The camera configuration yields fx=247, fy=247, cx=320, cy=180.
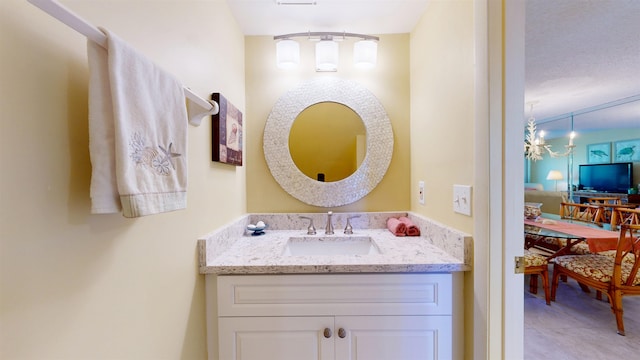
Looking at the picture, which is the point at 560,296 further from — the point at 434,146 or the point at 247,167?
the point at 247,167

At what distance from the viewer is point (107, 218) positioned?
589 millimetres

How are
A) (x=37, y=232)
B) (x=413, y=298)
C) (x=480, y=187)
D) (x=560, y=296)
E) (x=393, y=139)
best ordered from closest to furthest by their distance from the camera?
(x=37, y=232), (x=480, y=187), (x=413, y=298), (x=393, y=139), (x=560, y=296)

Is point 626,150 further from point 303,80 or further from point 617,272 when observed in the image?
point 303,80

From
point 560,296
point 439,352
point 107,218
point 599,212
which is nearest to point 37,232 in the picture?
point 107,218

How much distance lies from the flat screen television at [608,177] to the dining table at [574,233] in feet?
16.3

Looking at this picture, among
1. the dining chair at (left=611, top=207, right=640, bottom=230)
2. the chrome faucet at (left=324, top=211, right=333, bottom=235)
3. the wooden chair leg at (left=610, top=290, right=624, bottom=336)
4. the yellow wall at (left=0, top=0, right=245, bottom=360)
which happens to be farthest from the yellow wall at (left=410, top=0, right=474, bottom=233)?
the dining chair at (left=611, top=207, right=640, bottom=230)

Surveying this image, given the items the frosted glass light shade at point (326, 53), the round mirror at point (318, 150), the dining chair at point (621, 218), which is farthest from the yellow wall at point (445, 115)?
the dining chair at point (621, 218)

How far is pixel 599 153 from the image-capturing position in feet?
19.7

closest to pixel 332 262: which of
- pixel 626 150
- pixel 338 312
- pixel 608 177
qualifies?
pixel 338 312

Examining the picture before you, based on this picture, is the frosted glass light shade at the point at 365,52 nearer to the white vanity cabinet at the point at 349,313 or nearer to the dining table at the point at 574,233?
the white vanity cabinet at the point at 349,313

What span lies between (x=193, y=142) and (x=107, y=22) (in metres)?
0.44

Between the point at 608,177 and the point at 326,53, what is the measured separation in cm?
790

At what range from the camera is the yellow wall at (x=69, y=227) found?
41cm

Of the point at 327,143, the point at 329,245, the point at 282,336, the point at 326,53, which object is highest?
the point at 326,53
